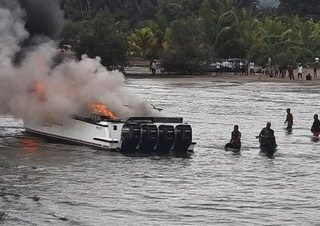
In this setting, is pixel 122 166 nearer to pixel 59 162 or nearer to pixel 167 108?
pixel 59 162

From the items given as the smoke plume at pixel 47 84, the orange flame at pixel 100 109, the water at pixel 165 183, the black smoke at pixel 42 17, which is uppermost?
the black smoke at pixel 42 17

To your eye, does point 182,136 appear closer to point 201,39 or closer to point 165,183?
point 165,183

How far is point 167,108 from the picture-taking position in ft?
173

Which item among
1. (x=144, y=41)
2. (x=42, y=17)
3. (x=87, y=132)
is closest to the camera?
(x=87, y=132)

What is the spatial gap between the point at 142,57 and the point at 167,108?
176ft

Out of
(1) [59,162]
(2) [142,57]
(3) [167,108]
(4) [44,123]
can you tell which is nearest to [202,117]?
(3) [167,108]

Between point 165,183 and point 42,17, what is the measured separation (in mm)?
15315

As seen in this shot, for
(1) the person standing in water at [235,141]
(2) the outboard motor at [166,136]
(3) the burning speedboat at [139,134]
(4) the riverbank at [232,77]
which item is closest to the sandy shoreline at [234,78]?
(4) the riverbank at [232,77]

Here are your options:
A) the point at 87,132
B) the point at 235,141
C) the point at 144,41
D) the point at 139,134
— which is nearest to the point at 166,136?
the point at 139,134

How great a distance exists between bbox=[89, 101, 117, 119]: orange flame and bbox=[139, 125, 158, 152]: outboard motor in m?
2.26

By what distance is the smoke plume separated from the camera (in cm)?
3666

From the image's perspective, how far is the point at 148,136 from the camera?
33.6m

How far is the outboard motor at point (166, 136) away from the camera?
110 ft

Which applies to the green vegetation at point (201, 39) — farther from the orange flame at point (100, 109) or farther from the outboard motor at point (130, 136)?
the outboard motor at point (130, 136)
